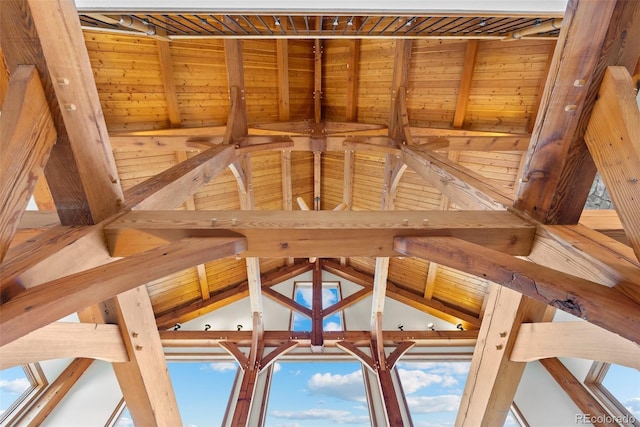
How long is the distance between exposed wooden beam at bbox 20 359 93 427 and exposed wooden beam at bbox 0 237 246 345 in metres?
5.10

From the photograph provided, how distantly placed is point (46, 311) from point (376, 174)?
6171 millimetres

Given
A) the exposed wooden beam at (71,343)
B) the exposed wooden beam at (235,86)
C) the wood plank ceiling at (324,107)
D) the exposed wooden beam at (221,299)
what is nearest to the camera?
the exposed wooden beam at (71,343)

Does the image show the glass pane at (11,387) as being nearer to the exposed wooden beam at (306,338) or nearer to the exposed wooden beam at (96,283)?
the exposed wooden beam at (306,338)

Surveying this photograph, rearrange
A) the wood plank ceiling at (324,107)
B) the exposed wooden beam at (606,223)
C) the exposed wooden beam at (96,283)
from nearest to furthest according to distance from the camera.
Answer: the exposed wooden beam at (96,283) → the exposed wooden beam at (606,223) → the wood plank ceiling at (324,107)

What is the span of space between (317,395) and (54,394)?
3930 mm

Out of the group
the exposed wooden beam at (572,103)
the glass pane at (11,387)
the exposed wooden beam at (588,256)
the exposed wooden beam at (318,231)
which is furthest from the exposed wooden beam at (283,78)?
the glass pane at (11,387)

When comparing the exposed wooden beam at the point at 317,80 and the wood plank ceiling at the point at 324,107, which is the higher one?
the exposed wooden beam at the point at 317,80

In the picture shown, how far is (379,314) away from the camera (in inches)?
227

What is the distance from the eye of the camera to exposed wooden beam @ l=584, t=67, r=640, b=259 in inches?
43.0

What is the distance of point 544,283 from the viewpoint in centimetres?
107

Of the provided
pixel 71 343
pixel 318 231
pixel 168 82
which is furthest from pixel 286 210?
pixel 168 82

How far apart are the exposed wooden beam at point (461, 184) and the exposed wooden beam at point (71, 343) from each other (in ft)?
7.16

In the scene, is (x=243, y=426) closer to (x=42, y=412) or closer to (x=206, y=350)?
(x=206, y=350)

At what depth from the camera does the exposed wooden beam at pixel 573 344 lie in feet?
4.95
